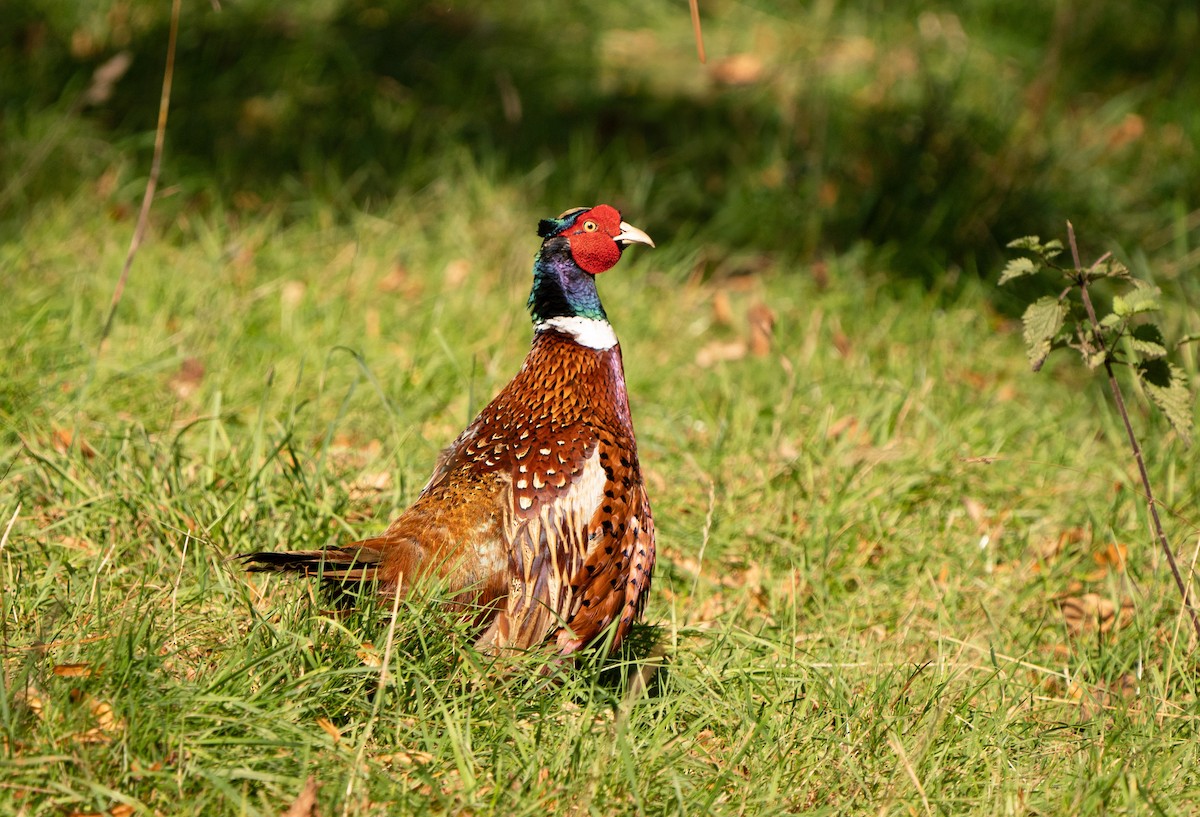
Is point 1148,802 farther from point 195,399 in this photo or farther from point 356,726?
point 195,399

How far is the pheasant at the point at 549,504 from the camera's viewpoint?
109 inches

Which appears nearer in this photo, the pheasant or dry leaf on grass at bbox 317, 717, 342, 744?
dry leaf on grass at bbox 317, 717, 342, 744

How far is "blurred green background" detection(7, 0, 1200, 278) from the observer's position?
5.37 metres

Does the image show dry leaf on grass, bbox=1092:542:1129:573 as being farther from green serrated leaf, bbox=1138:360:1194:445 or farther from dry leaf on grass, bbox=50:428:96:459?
dry leaf on grass, bbox=50:428:96:459

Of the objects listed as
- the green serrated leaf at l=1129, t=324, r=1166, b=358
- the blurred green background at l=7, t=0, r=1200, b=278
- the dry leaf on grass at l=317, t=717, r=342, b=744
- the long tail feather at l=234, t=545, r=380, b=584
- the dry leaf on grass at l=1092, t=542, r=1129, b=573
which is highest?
the green serrated leaf at l=1129, t=324, r=1166, b=358

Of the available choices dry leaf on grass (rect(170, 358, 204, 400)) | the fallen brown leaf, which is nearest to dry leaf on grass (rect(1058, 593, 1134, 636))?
the fallen brown leaf

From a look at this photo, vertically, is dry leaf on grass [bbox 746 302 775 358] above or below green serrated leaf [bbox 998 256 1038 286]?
below

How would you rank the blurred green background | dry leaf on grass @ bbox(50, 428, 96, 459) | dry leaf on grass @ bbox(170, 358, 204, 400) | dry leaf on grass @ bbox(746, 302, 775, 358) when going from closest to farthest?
1. dry leaf on grass @ bbox(50, 428, 96, 459)
2. dry leaf on grass @ bbox(170, 358, 204, 400)
3. dry leaf on grass @ bbox(746, 302, 775, 358)
4. the blurred green background

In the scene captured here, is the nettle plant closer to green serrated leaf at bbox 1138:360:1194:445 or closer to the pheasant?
green serrated leaf at bbox 1138:360:1194:445

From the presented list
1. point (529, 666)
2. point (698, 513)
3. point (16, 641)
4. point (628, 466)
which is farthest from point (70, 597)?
point (698, 513)

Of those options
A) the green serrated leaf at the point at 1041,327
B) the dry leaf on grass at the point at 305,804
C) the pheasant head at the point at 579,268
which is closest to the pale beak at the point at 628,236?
the pheasant head at the point at 579,268

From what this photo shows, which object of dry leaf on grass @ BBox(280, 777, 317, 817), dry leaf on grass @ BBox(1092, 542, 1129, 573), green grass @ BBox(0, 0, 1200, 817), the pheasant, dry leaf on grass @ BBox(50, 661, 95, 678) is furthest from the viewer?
dry leaf on grass @ BBox(1092, 542, 1129, 573)

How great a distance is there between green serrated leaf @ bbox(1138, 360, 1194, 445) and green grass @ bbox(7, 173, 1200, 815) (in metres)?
0.62

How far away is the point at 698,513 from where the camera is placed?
376 centimetres
